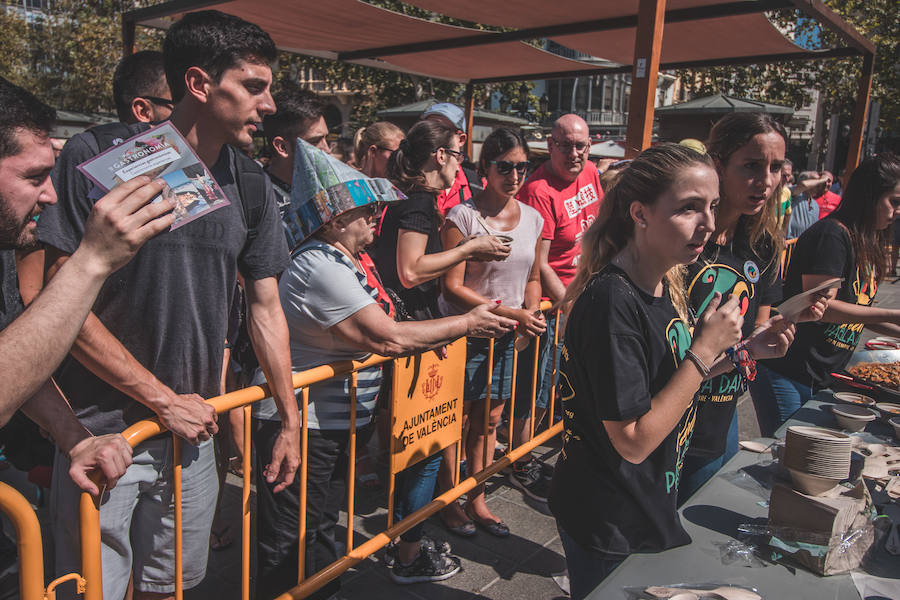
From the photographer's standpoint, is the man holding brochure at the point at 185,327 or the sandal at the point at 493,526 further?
the sandal at the point at 493,526

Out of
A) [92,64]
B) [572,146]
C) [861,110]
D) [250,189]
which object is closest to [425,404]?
[250,189]

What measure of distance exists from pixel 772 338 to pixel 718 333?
85 centimetres

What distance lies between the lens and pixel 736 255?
2.60 metres

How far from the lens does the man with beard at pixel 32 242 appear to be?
1.14m

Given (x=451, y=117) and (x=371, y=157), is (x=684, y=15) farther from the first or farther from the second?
(x=371, y=157)

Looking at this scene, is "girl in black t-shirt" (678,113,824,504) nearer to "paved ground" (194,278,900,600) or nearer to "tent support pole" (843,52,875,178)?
"paved ground" (194,278,900,600)

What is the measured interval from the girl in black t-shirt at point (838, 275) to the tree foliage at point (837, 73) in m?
14.1

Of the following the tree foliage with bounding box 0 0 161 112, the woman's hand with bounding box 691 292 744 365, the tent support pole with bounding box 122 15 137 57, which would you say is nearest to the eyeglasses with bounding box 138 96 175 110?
the woman's hand with bounding box 691 292 744 365

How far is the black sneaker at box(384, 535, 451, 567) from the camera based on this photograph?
3.05 meters

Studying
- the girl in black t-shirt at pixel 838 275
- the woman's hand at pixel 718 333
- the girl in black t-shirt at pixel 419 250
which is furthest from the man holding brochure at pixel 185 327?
the girl in black t-shirt at pixel 838 275

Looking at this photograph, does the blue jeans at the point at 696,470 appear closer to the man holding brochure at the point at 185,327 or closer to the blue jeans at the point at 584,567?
the blue jeans at the point at 584,567

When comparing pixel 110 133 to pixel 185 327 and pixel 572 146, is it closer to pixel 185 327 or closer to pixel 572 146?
pixel 185 327

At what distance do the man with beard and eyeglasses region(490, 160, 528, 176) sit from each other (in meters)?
2.29

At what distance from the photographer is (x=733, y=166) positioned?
259 cm
